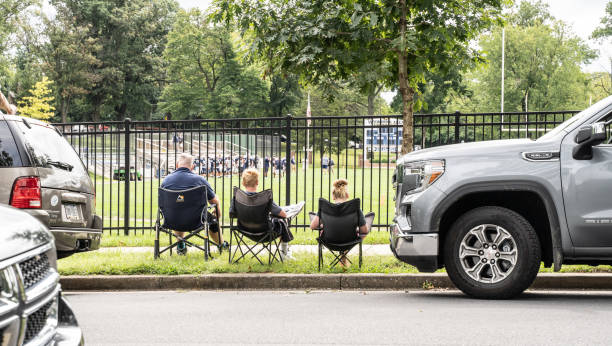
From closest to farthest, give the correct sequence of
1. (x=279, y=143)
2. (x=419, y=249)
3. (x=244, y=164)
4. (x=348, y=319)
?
1. (x=348, y=319)
2. (x=419, y=249)
3. (x=279, y=143)
4. (x=244, y=164)

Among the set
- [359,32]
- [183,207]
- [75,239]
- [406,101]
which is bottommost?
[75,239]

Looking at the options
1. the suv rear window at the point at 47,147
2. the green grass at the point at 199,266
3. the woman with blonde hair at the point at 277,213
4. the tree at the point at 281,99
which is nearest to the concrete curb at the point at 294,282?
the green grass at the point at 199,266

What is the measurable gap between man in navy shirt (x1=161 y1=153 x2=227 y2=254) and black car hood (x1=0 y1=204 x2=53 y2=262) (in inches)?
238

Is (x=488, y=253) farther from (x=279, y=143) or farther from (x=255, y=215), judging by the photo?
(x=279, y=143)

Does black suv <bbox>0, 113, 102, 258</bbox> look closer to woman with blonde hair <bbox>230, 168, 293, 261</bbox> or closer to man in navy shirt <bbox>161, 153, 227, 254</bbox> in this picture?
man in navy shirt <bbox>161, 153, 227, 254</bbox>

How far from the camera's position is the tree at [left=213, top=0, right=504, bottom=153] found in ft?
26.2

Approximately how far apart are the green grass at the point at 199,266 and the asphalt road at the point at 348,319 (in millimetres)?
678

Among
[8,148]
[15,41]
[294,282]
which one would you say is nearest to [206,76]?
[15,41]

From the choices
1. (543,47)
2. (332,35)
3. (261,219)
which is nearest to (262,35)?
(332,35)

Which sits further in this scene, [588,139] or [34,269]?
[588,139]

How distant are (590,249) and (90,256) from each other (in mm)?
6673

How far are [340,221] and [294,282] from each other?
94 cm

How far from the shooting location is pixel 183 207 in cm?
859

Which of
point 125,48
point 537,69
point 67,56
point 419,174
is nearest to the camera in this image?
point 419,174
